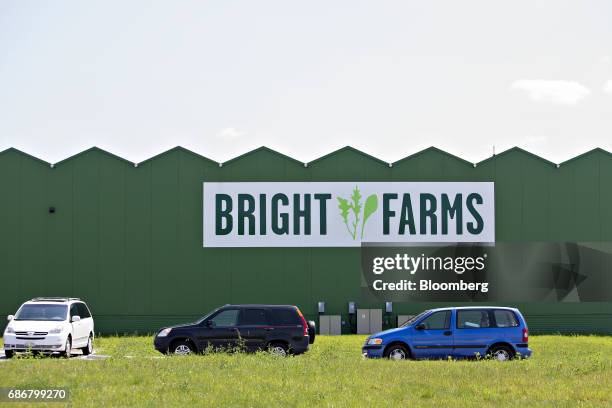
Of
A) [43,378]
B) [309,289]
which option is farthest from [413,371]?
[309,289]

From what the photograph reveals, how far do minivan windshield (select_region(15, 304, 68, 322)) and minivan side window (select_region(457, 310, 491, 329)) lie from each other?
1191 cm

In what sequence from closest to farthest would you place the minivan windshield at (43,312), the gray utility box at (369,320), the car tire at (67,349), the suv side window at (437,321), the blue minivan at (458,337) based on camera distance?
1. the blue minivan at (458,337)
2. the suv side window at (437,321)
3. the car tire at (67,349)
4. the minivan windshield at (43,312)
5. the gray utility box at (369,320)

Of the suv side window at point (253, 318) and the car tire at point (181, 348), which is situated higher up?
the suv side window at point (253, 318)

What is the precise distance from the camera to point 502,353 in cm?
2533

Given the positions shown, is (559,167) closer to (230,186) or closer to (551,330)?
(551,330)

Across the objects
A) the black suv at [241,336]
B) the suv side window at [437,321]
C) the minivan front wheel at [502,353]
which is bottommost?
the minivan front wheel at [502,353]

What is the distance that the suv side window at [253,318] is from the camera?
2706 cm

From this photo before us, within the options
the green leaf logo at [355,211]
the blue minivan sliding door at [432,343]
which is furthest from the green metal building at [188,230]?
the blue minivan sliding door at [432,343]

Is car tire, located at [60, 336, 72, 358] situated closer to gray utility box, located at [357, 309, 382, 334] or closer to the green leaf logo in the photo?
gray utility box, located at [357, 309, 382, 334]

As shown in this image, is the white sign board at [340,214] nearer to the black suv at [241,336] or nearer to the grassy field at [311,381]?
the black suv at [241,336]

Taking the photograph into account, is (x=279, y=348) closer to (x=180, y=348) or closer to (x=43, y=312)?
(x=180, y=348)

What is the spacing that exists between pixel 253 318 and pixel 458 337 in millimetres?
6080

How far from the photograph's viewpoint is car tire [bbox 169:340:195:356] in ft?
88.0

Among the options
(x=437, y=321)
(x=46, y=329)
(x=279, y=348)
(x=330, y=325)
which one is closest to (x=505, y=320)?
(x=437, y=321)
